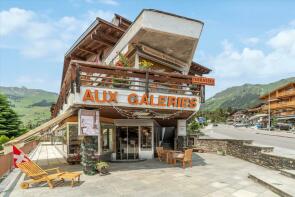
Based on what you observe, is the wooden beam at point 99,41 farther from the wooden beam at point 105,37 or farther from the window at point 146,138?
the window at point 146,138

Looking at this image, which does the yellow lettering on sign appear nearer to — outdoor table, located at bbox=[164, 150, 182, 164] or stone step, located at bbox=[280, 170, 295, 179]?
outdoor table, located at bbox=[164, 150, 182, 164]

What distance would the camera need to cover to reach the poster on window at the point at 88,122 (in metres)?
11.5

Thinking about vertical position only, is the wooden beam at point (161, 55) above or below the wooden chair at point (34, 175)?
above

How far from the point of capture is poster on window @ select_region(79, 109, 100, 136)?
11.5 metres

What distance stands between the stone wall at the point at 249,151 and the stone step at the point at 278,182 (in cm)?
115

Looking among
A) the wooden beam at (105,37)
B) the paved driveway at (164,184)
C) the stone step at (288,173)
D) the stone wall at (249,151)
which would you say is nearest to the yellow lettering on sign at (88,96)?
the paved driveway at (164,184)

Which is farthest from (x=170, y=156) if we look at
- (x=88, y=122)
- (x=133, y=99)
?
(x=88, y=122)

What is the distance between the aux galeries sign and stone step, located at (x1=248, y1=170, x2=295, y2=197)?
4844 mm

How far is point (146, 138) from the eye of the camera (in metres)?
17.0

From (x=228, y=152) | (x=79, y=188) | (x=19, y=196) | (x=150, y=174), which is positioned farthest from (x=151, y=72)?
(x=228, y=152)

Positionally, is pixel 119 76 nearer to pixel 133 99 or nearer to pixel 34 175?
pixel 133 99

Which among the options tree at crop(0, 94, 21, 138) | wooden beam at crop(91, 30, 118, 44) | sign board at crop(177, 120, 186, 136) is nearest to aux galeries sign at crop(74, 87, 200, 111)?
sign board at crop(177, 120, 186, 136)

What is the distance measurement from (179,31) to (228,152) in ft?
32.5

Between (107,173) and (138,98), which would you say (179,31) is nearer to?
(138,98)
